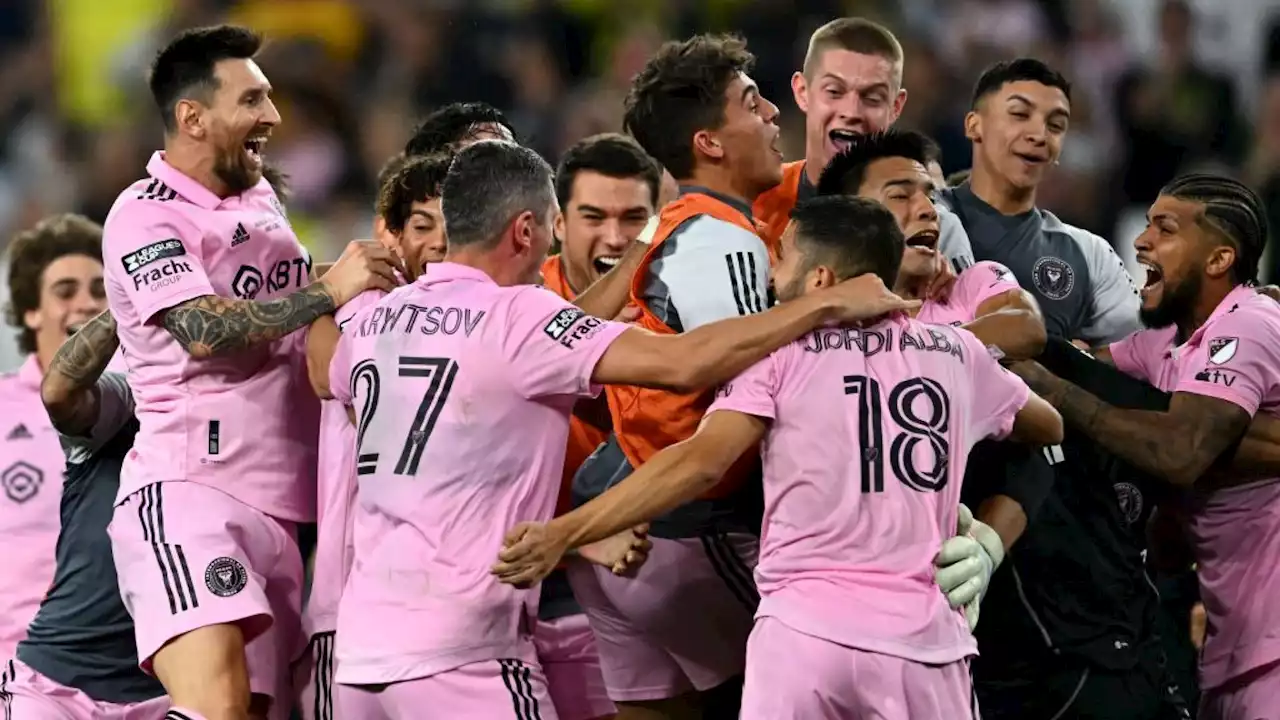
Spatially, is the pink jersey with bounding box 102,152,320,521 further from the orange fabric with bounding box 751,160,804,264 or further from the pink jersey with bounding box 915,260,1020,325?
the pink jersey with bounding box 915,260,1020,325

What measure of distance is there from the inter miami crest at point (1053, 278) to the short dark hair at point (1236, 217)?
2.06 ft

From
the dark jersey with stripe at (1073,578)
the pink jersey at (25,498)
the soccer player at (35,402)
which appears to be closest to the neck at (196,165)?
the pink jersey at (25,498)

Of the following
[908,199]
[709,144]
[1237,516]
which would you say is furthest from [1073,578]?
[709,144]

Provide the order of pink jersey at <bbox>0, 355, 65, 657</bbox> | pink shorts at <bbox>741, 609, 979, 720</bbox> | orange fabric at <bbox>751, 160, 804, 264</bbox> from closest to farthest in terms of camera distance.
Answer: pink shorts at <bbox>741, 609, 979, 720</bbox> < orange fabric at <bbox>751, 160, 804, 264</bbox> < pink jersey at <bbox>0, 355, 65, 657</bbox>

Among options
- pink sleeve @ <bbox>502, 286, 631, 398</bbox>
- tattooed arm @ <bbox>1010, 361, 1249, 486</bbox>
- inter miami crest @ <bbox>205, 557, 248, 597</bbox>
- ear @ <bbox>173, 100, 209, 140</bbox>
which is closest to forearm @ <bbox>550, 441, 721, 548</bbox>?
pink sleeve @ <bbox>502, 286, 631, 398</bbox>

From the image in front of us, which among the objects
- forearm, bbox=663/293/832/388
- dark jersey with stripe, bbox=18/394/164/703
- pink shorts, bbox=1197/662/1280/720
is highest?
forearm, bbox=663/293/832/388

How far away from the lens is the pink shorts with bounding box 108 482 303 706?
5332mm

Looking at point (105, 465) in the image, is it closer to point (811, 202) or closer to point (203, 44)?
point (203, 44)

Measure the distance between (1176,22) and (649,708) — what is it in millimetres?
7310

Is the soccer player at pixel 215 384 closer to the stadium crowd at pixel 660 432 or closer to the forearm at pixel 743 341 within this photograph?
the stadium crowd at pixel 660 432

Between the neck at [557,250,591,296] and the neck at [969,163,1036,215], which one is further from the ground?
the neck at [969,163,1036,215]

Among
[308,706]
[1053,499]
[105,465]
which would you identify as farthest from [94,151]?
[1053,499]

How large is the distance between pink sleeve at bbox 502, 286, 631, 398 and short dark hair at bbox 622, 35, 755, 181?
3.60 feet

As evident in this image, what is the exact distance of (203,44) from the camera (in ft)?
18.8
